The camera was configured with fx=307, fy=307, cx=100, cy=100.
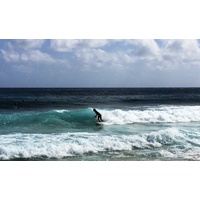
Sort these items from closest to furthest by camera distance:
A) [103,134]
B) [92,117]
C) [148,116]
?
[103,134]
[92,117]
[148,116]

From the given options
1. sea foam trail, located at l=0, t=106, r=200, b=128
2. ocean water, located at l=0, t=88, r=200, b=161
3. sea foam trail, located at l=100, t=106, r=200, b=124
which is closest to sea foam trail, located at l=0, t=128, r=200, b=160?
ocean water, located at l=0, t=88, r=200, b=161

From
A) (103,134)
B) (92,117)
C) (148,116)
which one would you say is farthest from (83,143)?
(148,116)

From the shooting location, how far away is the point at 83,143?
696 centimetres

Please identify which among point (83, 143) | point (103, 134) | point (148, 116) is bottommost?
point (83, 143)

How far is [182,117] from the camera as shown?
379 inches

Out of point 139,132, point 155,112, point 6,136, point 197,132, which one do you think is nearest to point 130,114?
point 155,112

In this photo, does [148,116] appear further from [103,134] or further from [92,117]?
[103,134]

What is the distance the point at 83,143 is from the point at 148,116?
3.38m

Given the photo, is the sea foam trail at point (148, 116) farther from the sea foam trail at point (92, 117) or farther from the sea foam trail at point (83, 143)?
the sea foam trail at point (83, 143)

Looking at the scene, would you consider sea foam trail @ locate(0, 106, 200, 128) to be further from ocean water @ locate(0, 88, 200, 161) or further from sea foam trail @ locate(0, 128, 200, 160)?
sea foam trail @ locate(0, 128, 200, 160)

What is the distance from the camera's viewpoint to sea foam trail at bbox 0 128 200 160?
6.55 metres

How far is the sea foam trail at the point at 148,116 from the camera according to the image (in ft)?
30.0
